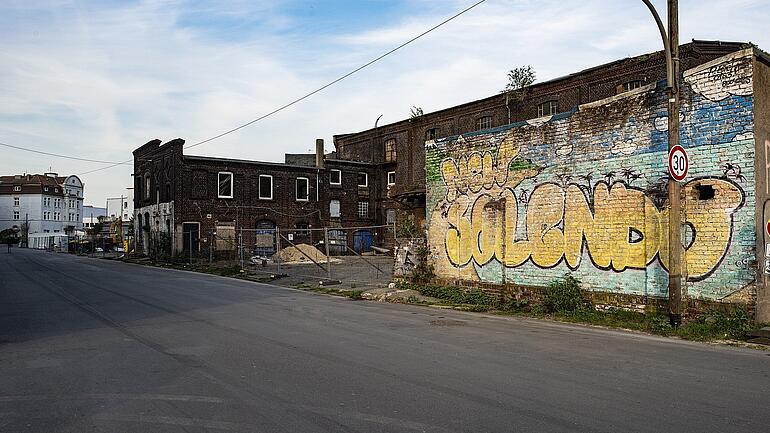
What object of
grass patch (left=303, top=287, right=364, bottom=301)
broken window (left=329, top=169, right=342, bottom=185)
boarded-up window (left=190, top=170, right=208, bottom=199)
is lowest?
grass patch (left=303, top=287, right=364, bottom=301)

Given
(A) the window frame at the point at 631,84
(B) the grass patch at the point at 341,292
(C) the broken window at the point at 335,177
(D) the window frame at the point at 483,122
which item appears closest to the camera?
(B) the grass patch at the point at 341,292

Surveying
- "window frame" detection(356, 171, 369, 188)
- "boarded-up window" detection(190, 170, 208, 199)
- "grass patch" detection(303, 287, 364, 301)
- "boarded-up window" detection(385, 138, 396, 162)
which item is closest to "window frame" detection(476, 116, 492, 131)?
"boarded-up window" detection(385, 138, 396, 162)

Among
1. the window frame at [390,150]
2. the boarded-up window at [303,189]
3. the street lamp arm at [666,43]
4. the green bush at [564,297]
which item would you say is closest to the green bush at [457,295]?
the green bush at [564,297]

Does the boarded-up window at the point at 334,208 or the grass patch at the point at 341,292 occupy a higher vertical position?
the boarded-up window at the point at 334,208

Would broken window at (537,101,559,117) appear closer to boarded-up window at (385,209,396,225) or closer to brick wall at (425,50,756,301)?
boarded-up window at (385,209,396,225)

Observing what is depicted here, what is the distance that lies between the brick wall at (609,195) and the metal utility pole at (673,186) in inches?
24.8

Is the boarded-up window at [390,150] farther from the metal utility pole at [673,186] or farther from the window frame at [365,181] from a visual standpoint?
the metal utility pole at [673,186]

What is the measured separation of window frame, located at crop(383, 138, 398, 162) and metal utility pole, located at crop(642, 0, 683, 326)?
41.7m

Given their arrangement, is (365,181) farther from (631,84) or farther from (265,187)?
(631,84)

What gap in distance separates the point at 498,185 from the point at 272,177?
1317 inches

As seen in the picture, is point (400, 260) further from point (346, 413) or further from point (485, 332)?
point (346, 413)

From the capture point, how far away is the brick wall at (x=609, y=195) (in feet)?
36.1

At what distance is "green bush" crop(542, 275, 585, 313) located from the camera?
519 inches

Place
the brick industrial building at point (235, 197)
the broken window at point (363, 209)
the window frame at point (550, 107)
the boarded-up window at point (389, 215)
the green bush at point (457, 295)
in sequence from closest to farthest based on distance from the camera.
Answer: the green bush at point (457, 295)
the window frame at point (550, 107)
the brick industrial building at point (235, 197)
the boarded-up window at point (389, 215)
the broken window at point (363, 209)
